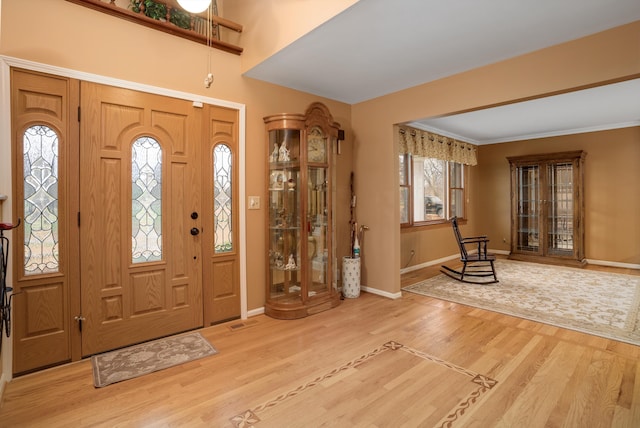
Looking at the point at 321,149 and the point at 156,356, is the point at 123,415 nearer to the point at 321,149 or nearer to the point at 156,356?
the point at 156,356

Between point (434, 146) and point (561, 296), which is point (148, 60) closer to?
point (434, 146)

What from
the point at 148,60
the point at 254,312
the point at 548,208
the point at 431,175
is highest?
the point at 148,60

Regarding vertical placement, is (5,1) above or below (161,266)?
above

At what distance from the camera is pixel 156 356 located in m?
2.54

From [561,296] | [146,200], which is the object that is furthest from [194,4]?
[561,296]

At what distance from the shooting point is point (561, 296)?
403 centimetres

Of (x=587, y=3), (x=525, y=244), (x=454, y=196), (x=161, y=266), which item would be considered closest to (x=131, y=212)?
(x=161, y=266)

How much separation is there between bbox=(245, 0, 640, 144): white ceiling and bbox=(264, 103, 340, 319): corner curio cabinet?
0.50 meters

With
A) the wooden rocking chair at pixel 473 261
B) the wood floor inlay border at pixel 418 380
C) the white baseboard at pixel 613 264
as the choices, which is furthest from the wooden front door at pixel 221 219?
the white baseboard at pixel 613 264

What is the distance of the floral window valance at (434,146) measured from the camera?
5156mm

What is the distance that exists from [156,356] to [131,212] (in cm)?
122

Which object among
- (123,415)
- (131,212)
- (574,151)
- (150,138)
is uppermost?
(574,151)

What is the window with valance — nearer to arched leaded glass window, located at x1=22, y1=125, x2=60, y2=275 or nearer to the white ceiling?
the white ceiling

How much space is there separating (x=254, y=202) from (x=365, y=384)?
209 centimetres
